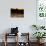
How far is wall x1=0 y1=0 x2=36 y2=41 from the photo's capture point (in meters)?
7.07

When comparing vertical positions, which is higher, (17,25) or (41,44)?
(17,25)

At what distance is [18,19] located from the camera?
7.13m

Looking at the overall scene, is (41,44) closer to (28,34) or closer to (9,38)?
(28,34)

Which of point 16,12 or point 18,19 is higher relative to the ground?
point 16,12

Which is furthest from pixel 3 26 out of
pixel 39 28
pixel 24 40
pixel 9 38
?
pixel 39 28

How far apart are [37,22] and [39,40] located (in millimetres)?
848

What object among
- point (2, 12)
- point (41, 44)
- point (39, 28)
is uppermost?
point (2, 12)

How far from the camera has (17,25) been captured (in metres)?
7.14

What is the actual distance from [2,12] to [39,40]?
6.42ft

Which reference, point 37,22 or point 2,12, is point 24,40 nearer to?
point 37,22

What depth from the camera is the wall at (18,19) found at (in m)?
7.07

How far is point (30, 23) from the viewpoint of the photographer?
716cm

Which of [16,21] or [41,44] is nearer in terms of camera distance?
[41,44]

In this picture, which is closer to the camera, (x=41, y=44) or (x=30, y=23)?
(x=41, y=44)
